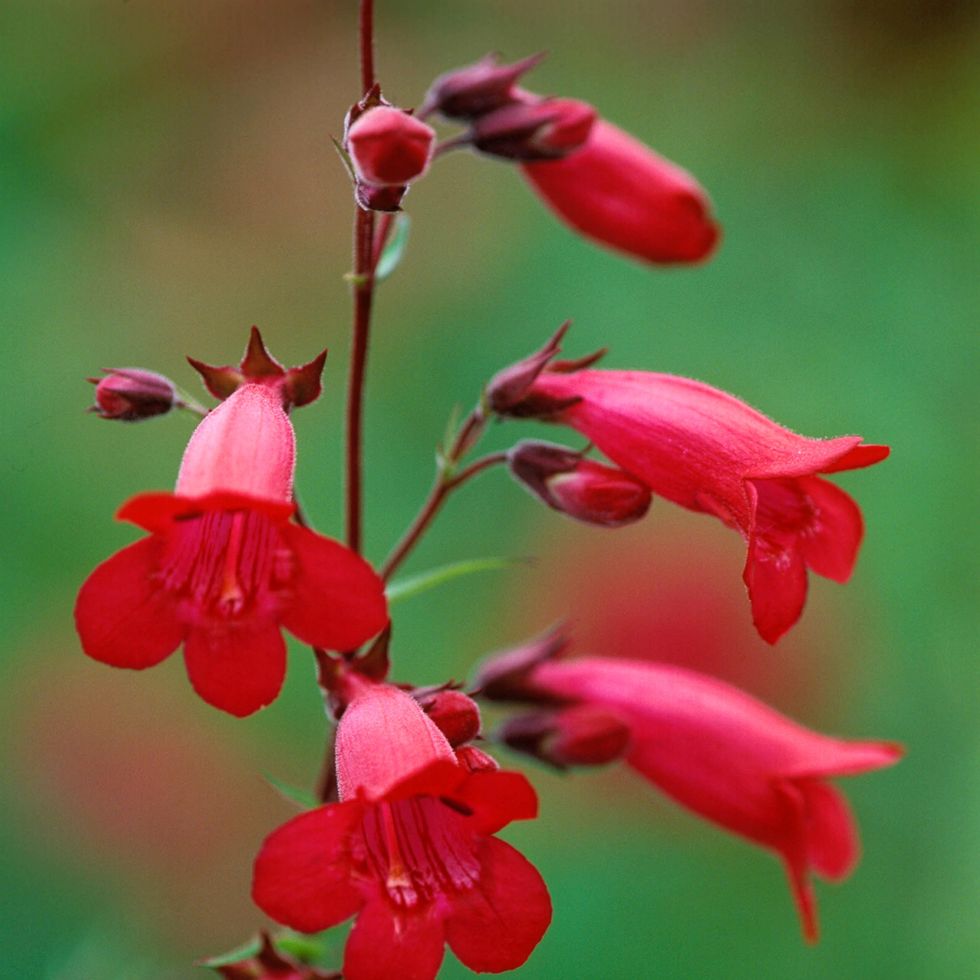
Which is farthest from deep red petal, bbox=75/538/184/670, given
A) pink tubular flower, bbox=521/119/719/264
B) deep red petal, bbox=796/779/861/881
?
deep red petal, bbox=796/779/861/881

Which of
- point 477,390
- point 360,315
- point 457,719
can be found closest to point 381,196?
point 360,315

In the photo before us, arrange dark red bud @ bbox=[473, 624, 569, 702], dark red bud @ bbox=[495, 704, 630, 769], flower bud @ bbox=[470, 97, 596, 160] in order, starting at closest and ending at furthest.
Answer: flower bud @ bbox=[470, 97, 596, 160]
dark red bud @ bbox=[495, 704, 630, 769]
dark red bud @ bbox=[473, 624, 569, 702]

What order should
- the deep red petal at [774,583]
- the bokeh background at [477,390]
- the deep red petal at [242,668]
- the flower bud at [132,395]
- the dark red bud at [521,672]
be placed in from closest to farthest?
the deep red petal at [242,668] < the deep red petal at [774,583] < the flower bud at [132,395] < the dark red bud at [521,672] < the bokeh background at [477,390]

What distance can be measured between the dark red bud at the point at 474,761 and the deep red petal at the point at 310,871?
0.14 metres

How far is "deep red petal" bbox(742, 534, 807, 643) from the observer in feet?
6.17

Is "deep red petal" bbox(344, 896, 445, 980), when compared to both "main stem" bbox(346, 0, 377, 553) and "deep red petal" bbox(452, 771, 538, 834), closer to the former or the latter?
"deep red petal" bbox(452, 771, 538, 834)

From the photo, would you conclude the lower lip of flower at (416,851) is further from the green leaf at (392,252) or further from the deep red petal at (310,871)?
the green leaf at (392,252)

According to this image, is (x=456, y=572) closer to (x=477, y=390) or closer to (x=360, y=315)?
(x=360, y=315)

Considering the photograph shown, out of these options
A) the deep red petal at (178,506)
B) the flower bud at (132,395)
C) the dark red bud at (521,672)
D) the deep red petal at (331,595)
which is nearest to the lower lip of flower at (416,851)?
the deep red petal at (331,595)

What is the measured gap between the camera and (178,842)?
408 centimetres

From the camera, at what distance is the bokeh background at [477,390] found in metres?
4.00

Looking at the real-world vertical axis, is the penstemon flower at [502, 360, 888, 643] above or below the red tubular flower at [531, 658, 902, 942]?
above

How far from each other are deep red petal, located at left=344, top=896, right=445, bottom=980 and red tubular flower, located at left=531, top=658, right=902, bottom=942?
2.96 ft

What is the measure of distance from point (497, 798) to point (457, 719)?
199 mm
